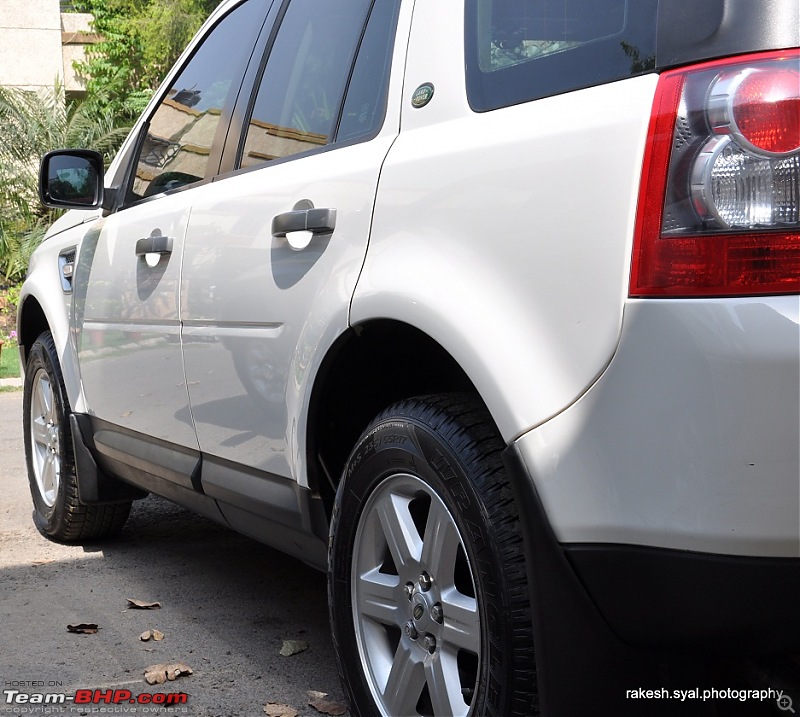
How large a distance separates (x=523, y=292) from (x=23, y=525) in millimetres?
3715

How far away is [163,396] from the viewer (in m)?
3.19

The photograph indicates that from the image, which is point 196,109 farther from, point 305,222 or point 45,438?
point 45,438

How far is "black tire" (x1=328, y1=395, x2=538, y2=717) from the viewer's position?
1.79 meters

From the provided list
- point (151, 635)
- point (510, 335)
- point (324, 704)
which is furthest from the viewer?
point (151, 635)

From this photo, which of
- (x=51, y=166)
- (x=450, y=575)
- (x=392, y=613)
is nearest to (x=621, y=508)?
(x=450, y=575)

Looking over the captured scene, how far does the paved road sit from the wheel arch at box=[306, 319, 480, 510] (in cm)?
71

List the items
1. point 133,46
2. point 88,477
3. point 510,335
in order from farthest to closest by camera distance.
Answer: point 133,46 < point 88,477 < point 510,335

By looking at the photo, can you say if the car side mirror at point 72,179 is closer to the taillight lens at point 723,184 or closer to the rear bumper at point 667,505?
the rear bumper at point 667,505

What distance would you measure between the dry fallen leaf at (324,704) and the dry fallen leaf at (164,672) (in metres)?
0.39

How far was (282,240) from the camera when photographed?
97.5 inches

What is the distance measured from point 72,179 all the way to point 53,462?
1262 millimetres

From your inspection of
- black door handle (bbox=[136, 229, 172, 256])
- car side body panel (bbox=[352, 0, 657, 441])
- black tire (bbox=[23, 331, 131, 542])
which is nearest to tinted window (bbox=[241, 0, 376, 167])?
black door handle (bbox=[136, 229, 172, 256])

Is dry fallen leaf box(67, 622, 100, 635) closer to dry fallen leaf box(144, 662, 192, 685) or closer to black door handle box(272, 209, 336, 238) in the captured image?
dry fallen leaf box(144, 662, 192, 685)

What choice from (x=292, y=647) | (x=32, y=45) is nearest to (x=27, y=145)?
(x=32, y=45)
